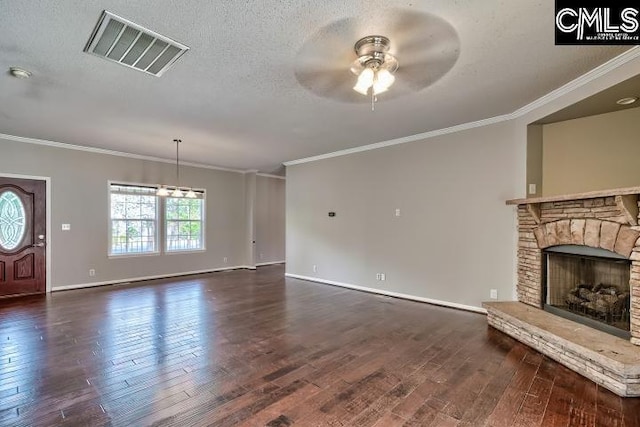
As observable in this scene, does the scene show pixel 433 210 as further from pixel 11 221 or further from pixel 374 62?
pixel 11 221

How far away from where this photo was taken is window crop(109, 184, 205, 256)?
6.49m

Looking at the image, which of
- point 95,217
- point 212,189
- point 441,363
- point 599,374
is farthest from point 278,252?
point 599,374

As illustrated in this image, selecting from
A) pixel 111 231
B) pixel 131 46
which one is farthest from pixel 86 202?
pixel 131 46

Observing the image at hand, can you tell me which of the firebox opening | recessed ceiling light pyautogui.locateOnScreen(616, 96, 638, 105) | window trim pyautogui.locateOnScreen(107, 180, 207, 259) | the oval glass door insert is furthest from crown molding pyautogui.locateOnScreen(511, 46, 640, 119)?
the oval glass door insert

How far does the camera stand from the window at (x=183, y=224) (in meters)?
7.22

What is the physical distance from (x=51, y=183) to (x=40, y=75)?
354cm

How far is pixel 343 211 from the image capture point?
621cm

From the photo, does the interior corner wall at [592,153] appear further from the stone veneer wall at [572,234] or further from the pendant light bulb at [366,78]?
the pendant light bulb at [366,78]

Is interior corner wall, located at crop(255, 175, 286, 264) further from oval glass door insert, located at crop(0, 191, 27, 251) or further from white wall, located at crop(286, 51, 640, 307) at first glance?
oval glass door insert, located at crop(0, 191, 27, 251)

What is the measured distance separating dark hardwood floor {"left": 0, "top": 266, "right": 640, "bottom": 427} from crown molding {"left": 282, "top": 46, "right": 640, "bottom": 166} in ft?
8.71

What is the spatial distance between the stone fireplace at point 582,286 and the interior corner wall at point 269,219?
20.9ft

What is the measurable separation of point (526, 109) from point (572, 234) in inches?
63.4

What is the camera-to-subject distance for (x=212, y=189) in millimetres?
7930

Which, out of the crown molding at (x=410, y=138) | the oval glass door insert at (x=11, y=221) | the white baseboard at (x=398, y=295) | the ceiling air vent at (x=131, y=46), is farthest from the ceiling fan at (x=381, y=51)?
the oval glass door insert at (x=11, y=221)
